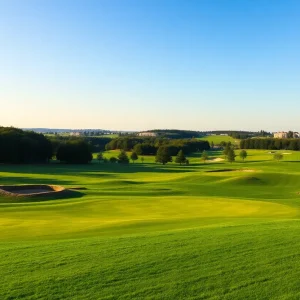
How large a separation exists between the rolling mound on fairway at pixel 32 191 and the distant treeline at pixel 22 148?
198 feet

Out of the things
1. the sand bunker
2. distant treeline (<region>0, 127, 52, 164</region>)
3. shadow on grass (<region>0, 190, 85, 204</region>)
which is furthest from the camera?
distant treeline (<region>0, 127, 52, 164</region>)

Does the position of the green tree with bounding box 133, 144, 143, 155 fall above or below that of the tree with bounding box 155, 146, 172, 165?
above

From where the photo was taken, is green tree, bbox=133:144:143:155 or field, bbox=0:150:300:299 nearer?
field, bbox=0:150:300:299

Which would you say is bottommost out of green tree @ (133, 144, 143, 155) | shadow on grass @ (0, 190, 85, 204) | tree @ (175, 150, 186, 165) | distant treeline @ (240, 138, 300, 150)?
shadow on grass @ (0, 190, 85, 204)

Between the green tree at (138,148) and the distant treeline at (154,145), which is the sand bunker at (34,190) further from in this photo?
the green tree at (138,148)

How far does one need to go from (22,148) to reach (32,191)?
63.3 m

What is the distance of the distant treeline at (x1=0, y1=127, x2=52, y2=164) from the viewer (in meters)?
101

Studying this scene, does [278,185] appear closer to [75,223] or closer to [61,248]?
[75,223]

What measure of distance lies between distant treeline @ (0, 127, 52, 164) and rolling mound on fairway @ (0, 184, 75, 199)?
60.5m

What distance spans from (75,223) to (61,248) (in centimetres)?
893

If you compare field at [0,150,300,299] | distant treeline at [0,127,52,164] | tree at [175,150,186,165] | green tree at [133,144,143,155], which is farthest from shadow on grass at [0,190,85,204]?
green tree at [133,144,143,155]

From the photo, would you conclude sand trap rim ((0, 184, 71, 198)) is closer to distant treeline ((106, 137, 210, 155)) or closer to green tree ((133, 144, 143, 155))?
distant treeline ((106, 137, 210, 155))

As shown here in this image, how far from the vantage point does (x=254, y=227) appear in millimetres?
16328

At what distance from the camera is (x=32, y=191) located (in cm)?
4338
